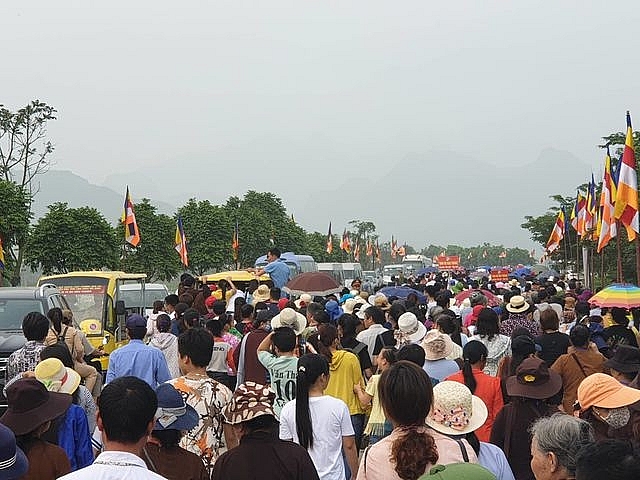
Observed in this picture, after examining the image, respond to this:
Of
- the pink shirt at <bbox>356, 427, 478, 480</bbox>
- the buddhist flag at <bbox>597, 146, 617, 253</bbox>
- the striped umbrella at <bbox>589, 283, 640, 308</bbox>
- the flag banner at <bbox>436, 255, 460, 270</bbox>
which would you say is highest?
the buddhist flag at <bbox>597, 146, 617, 253</bbox>

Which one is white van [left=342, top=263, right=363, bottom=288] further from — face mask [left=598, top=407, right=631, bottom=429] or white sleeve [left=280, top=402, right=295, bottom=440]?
face mask [left=598, top=407, right=631, bottom=429]

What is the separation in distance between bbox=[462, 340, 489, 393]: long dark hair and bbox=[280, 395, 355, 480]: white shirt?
1.12 m

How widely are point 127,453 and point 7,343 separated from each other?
8789 mm

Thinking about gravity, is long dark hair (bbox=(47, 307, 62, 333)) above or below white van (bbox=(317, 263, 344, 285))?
above

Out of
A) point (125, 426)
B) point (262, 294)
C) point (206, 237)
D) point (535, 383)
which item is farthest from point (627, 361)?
point (206, 237)

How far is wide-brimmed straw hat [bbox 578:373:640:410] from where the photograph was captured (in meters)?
4.70

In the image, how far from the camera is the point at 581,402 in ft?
15.9

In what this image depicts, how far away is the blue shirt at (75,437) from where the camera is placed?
5.57 metres

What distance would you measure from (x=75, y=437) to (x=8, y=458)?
188cm

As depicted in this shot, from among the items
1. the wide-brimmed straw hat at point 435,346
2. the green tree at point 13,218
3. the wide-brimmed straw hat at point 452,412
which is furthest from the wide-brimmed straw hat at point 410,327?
the green tree at point 13,218

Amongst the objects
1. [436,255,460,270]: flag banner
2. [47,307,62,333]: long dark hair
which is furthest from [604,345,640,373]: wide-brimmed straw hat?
[436,255,460,270]: flag banner

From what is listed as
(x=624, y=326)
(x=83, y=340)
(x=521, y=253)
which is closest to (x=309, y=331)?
(x=83, y=340)

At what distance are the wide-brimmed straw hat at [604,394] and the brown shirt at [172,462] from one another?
2112 mm

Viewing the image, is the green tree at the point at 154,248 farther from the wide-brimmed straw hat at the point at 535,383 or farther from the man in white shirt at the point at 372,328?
the wide-brimmed straw hat at the point at 535,383
